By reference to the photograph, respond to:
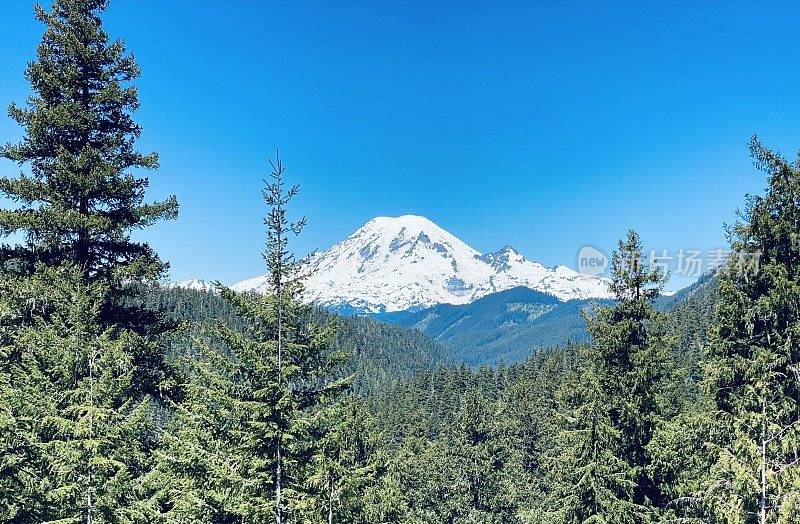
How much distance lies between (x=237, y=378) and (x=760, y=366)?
12270 millimetres

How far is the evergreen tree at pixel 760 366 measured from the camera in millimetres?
12914

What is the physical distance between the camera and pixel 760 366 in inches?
521

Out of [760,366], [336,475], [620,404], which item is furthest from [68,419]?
[760,366]

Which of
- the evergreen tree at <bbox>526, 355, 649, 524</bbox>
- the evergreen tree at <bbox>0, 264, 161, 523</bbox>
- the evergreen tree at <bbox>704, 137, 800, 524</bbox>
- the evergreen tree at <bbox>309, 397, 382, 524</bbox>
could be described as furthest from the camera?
the evergreen tree at <bbox>526, 355, 649, 524</bbox>

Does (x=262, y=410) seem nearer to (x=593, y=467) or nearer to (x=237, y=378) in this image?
(x=237, y=378)

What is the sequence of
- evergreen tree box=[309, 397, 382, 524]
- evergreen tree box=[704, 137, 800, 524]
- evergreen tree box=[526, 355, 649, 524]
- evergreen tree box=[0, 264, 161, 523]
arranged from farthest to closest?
evergreen tree box=[526, 355, 649, 524], evergreen tree box=[704, 137, 800, 524], evergreen tree box=[309, 397, 382, 524], evergreen tree box=[0, 264, 161, 523]

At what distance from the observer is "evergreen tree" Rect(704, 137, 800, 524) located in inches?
508

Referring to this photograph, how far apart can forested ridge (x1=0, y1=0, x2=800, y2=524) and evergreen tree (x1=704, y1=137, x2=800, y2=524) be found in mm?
49

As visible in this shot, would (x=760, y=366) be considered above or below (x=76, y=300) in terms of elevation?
below

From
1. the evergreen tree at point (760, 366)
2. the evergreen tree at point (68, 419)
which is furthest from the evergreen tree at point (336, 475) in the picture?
the evergreen tree at point (760, 366)

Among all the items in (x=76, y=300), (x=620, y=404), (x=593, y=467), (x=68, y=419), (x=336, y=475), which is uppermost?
(x=76, y=300)

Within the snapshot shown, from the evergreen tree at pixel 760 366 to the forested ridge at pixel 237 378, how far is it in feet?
0.16

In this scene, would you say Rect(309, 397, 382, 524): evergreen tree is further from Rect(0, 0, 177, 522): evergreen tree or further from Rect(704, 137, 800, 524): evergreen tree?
Rect(704, 137, 800, 524): evergreen tree

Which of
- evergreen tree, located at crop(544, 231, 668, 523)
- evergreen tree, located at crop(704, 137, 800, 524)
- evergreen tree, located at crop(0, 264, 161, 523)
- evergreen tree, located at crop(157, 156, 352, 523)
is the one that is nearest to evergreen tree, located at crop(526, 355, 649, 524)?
evergreen tree, located at crop(544, 231, 668, 523)
